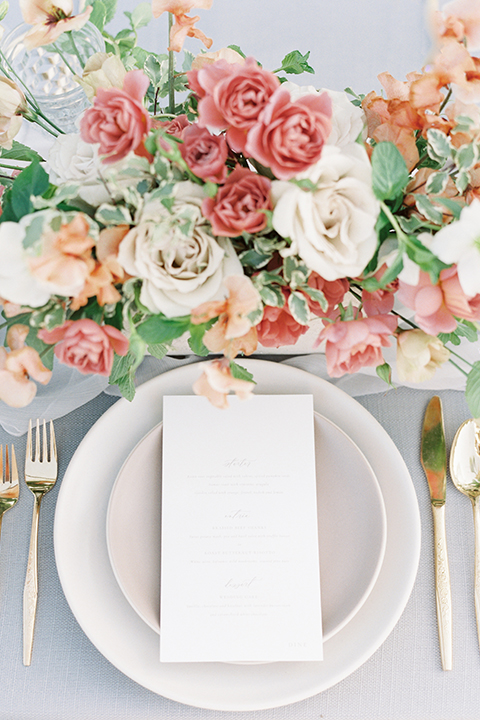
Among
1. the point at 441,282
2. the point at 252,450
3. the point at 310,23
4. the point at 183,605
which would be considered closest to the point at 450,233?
the point at 441,282

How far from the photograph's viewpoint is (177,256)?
1.36 ft

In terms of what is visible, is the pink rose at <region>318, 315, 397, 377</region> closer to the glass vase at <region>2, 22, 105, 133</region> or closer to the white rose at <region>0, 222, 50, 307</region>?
the white rose at <region>0, 222, 50, 307</region>

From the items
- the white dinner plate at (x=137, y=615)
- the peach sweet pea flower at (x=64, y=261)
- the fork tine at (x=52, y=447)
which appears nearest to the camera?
the peach sweet pea flower at (x=64, y=261)

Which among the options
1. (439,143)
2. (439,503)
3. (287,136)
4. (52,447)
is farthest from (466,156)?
(52,447)

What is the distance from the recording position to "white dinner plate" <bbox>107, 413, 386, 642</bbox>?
1.99ft

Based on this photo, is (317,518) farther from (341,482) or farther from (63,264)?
(63,264)

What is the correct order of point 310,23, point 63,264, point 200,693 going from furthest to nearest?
point 310,23, point 200,693, point 63,264

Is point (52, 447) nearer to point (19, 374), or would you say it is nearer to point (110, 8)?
point (19, 374)

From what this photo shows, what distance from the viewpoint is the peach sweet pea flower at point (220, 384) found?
0.41 m

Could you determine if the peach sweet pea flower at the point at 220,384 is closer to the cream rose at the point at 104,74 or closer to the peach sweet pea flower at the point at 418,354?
the peach sweet pea flower at the point at 418,354

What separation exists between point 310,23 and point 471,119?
2.46ft

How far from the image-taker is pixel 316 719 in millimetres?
622

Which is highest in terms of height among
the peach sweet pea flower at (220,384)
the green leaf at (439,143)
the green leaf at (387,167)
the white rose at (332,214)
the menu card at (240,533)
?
the green leaf at (439,143)

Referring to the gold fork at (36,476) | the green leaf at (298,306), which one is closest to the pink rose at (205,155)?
the green leaf at (298,306)
